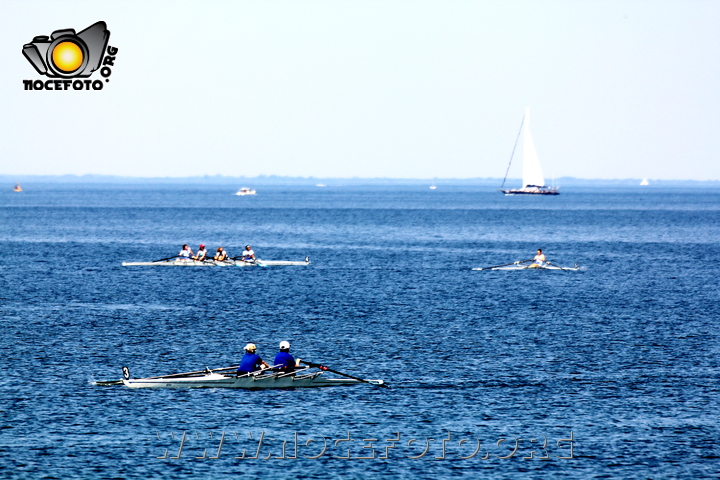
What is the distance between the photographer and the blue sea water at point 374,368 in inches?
1161

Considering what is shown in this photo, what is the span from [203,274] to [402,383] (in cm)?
5051

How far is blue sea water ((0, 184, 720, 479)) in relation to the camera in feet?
96.8

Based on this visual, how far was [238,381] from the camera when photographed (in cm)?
3762

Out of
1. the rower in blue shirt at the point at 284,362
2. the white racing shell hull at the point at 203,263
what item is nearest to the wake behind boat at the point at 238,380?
the rower in blue shirt at the point at 284,362

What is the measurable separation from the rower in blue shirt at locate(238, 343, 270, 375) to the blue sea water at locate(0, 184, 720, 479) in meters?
0.92

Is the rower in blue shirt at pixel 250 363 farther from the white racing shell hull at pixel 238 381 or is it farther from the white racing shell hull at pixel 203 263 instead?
the white racing shell hull at pixel 203 263

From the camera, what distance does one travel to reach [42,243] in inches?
4791

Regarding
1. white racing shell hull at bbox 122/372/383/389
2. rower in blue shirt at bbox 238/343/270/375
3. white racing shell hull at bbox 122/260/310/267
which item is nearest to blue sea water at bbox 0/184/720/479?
white racing shell hull at bbox 122/372/383/389

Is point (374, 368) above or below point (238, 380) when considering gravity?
below

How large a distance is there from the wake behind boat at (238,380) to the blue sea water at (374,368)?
41 centimetres

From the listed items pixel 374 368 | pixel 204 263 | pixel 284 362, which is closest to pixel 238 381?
pixel 284 362

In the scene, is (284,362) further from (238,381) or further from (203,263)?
(203,263)

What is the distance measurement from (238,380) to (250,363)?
0.92m

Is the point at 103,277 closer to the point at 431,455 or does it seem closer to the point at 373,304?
the point at 373,304
